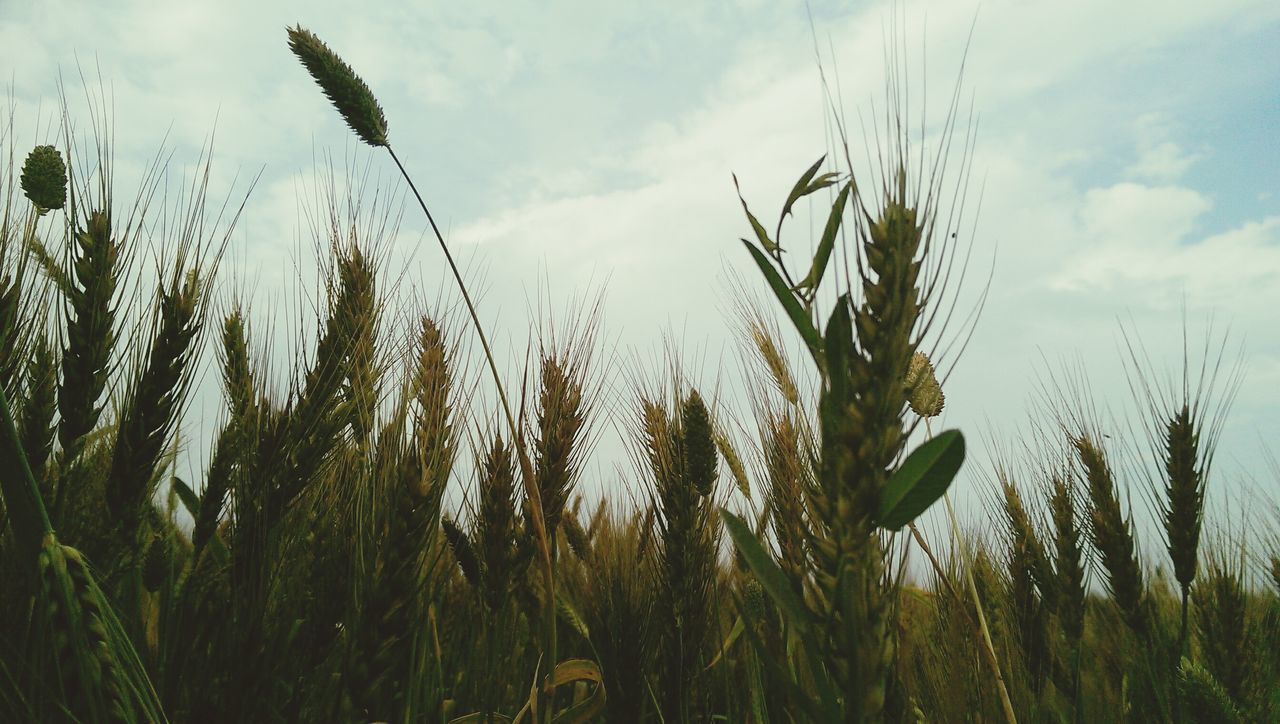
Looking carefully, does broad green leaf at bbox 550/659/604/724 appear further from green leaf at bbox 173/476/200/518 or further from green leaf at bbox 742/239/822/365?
green leaf at bbox 173/476/200/518

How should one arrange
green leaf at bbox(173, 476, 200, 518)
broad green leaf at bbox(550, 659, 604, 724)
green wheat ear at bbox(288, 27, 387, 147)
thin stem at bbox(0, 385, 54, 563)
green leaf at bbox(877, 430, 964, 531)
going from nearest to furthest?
green leaf at bbox(877, 430, 964, 531), thin stem at bbox(0, 385, 54, 563), broad green leaf at bbox(550, 659, 604, 724), green wheat ear at bbox(288, 27, 387, 147), green leaf at bbox(173, 476, 200, 518)

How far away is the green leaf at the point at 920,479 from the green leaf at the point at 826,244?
28 centimetres

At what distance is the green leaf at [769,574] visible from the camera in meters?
0.85

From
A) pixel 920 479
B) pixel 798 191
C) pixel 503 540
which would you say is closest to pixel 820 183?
pixel 798 191

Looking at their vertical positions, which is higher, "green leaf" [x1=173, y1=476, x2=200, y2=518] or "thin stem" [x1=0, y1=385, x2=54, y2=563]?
"green leaf" [x1=173, y1=476, x2=200, y2=518]

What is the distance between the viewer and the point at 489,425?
211cm

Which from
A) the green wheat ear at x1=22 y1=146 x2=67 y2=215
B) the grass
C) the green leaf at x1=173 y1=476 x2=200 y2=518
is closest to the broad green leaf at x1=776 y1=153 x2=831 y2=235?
the grass

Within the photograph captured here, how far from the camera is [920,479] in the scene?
774mm

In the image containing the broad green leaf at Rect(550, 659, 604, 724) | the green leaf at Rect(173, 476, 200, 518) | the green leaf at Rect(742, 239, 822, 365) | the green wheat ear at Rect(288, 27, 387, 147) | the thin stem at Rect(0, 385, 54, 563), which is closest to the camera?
the green leaf at Rect(742, 239, 822, 365)

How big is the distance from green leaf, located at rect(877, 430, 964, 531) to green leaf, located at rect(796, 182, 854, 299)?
0.28 meters

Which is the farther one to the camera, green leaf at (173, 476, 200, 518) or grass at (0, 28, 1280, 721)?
green leaf at (173, 476, 200, 518)

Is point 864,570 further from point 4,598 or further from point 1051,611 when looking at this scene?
point 1051,611

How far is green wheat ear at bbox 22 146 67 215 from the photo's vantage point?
6.01 ft

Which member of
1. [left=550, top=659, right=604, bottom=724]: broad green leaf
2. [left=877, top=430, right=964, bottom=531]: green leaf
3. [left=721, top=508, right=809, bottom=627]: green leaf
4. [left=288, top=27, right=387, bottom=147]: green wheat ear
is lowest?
[left=550, top=659, right=604, bottom=724]: broad green leaf
